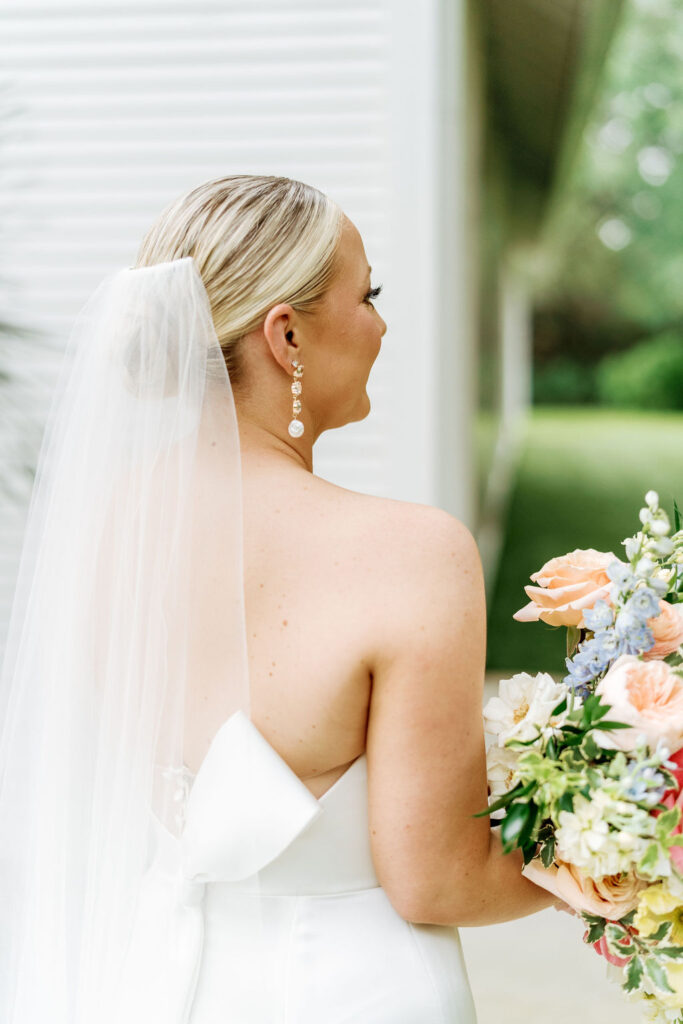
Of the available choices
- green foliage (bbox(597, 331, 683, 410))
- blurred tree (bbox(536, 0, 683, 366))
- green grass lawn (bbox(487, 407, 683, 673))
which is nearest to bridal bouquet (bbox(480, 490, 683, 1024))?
green grass lawn (bbox(487, 407, 683, 673))

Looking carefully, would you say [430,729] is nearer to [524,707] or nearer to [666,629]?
[524,707]

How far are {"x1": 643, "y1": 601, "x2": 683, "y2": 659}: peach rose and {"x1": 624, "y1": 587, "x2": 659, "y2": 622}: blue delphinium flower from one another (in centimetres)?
4

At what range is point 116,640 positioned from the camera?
4.67 feet

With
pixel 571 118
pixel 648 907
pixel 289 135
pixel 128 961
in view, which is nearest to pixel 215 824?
pixel 128 961

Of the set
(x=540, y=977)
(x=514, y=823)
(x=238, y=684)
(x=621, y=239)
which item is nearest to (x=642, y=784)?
(x=514, y=823)

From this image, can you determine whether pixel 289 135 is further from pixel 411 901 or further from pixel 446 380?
pixel 411 901

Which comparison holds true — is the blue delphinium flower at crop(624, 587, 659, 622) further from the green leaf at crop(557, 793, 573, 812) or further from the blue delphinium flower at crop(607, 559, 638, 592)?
the green leaf at crop(557, 793, 573, 812)

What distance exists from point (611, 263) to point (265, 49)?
2947 centimetres

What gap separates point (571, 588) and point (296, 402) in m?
0.43

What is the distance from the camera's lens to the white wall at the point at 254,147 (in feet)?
12.4

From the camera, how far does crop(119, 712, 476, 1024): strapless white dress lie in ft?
4.18

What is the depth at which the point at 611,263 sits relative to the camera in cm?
3162

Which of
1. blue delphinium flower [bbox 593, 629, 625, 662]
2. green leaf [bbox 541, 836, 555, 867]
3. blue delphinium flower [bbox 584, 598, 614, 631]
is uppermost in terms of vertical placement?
blue delphinium flower [bbox 584, 598, 614, 631]

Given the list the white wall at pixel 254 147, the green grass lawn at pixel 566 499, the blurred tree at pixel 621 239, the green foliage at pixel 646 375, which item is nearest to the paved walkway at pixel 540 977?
the white wall at pixel 254 147
